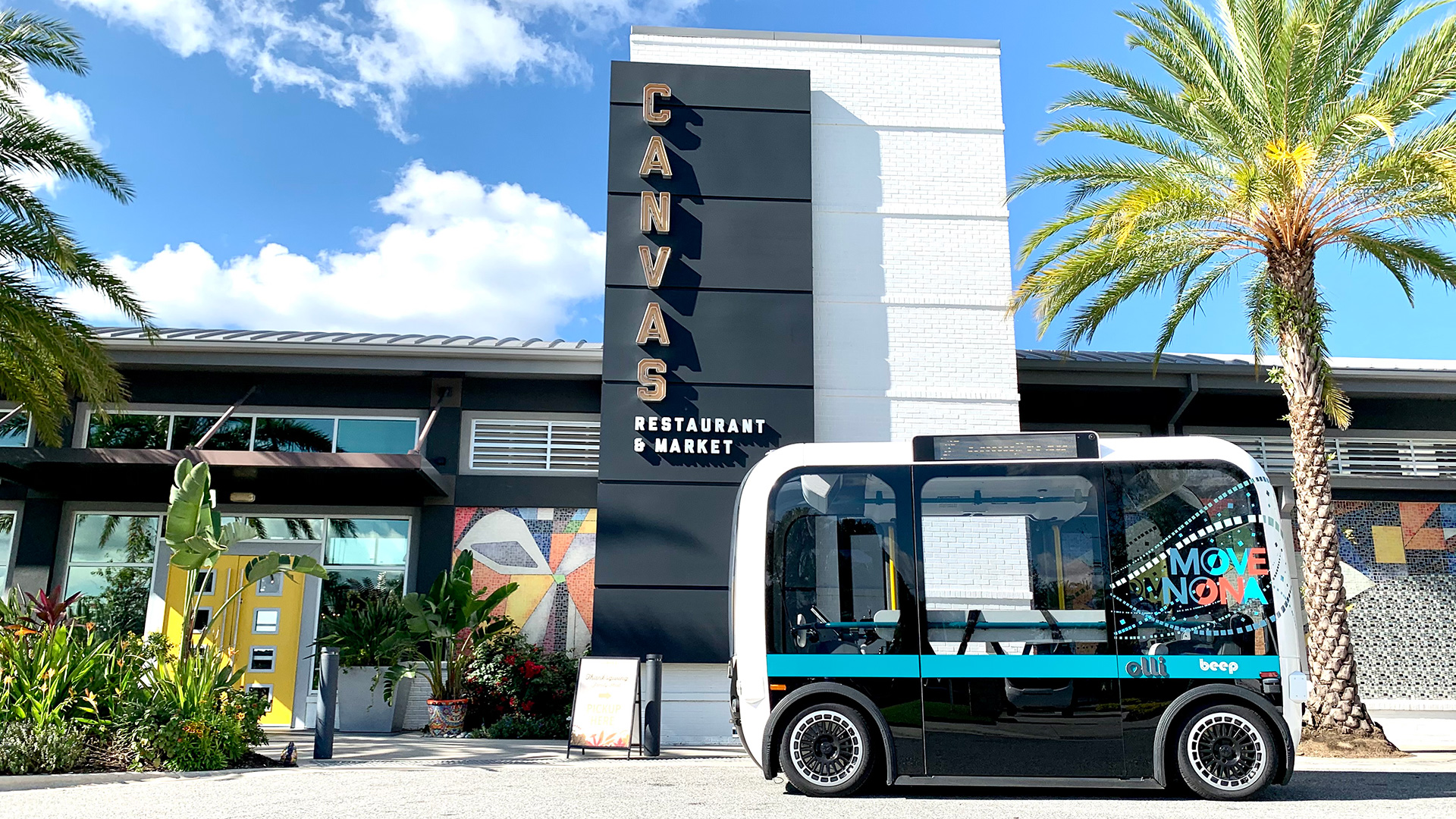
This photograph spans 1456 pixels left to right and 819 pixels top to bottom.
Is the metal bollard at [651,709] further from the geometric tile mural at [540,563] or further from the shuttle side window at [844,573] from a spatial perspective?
the geometric tile mural at [540,563]

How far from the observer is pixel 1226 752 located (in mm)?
7887

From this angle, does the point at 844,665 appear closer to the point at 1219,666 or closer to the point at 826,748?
the point at 826,748

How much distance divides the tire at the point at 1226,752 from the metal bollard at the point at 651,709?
5341 millimetres

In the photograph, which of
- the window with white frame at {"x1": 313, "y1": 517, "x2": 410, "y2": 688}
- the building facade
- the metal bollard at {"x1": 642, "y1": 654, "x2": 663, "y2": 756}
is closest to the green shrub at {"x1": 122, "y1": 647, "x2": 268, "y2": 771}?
the metal bollard at {"x1": 642, "y1": 654, "x2": 663, "y2": 756}

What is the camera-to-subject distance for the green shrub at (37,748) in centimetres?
848

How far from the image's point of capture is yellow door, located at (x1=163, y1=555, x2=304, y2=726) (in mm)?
14094

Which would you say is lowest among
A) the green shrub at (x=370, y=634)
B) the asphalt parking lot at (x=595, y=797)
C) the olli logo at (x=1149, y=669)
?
the asphalt parking lot at (x=595, y=797)

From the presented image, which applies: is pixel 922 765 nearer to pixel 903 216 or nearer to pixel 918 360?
pixel 918 360

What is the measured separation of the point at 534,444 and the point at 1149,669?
34.1ft

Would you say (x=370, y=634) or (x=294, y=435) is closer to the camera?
(x=370, y=634)

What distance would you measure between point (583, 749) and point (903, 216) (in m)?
8.30

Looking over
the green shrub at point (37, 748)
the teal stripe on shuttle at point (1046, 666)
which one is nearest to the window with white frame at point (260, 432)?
the green shrub at point (37, 748)

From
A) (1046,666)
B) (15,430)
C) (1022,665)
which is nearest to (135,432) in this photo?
(15,430)

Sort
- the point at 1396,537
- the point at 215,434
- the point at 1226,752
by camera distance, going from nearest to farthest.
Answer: the point at 1226,752
the point at 215,434
the point at 1396,537
